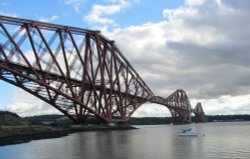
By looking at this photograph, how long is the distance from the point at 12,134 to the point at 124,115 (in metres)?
71.8

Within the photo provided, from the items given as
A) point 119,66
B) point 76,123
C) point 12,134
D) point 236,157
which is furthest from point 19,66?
point 236,157

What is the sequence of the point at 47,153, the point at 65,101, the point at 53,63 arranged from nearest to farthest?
the point at 47,153, the point at 53,63, the point at 65,101

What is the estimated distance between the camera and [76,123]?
134m

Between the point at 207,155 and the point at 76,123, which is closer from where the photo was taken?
the point at 207,155

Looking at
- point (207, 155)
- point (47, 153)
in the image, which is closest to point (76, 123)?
point (47, 153)

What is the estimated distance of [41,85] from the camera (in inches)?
4001

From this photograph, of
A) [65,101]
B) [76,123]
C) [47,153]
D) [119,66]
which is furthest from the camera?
[119,66]

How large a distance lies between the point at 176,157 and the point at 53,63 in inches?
2462

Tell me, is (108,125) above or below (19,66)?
below

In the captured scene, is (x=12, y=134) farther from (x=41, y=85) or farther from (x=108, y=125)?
(x=108, y=125)

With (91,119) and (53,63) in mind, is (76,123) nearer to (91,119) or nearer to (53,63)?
(91,119)

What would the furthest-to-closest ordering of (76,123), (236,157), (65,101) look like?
(76,123) < (65,101) < (236,157)

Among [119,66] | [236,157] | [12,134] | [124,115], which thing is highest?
[119,66]

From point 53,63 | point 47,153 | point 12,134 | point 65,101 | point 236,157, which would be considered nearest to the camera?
point 236,157
